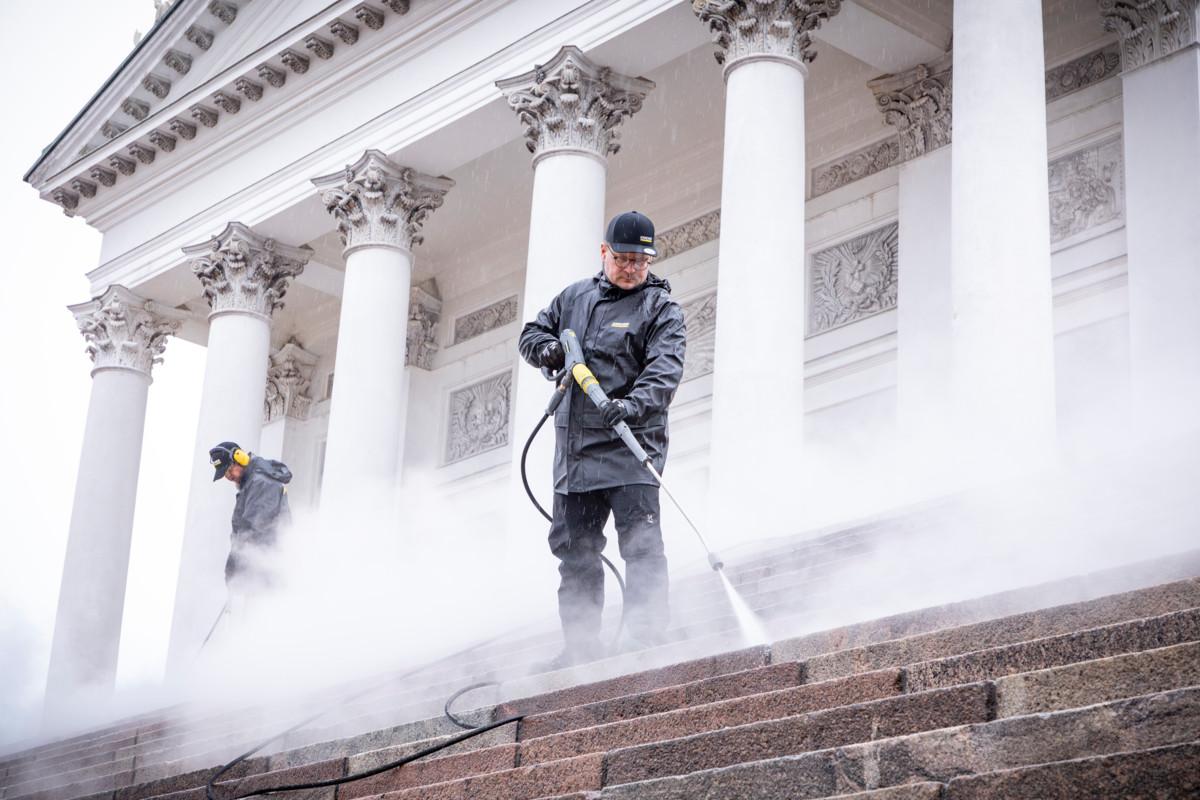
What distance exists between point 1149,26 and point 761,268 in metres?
5.12

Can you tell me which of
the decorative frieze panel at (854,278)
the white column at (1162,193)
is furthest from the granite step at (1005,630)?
the decorative frieze panel at (854,278)

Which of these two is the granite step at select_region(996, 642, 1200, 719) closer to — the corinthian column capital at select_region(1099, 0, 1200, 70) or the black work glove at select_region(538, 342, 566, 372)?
the black work glove at select_region(538, 342, 566, 372)

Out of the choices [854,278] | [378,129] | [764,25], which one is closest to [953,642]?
[764,25]

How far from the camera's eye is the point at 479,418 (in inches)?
1046

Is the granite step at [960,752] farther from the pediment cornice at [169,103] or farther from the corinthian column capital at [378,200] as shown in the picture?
the pediment cornice at [169,103]

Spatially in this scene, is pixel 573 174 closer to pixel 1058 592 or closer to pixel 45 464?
pixel 1058 592

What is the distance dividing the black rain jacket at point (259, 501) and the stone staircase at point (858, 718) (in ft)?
19.7

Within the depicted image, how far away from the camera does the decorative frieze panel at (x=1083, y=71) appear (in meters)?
17.8

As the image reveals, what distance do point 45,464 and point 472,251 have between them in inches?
809

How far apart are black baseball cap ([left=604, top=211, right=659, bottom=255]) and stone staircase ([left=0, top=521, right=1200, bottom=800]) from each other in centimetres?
195

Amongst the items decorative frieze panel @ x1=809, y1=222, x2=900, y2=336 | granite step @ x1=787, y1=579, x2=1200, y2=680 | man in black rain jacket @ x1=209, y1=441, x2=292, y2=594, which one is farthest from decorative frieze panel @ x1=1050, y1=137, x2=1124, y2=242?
granite step @ x1=787, y1=579, x2=1200, y2=680

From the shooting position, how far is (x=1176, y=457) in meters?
9.18

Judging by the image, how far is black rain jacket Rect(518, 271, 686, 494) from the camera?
7.65 metres

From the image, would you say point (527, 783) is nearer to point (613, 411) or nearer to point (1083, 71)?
point (613, 411)
